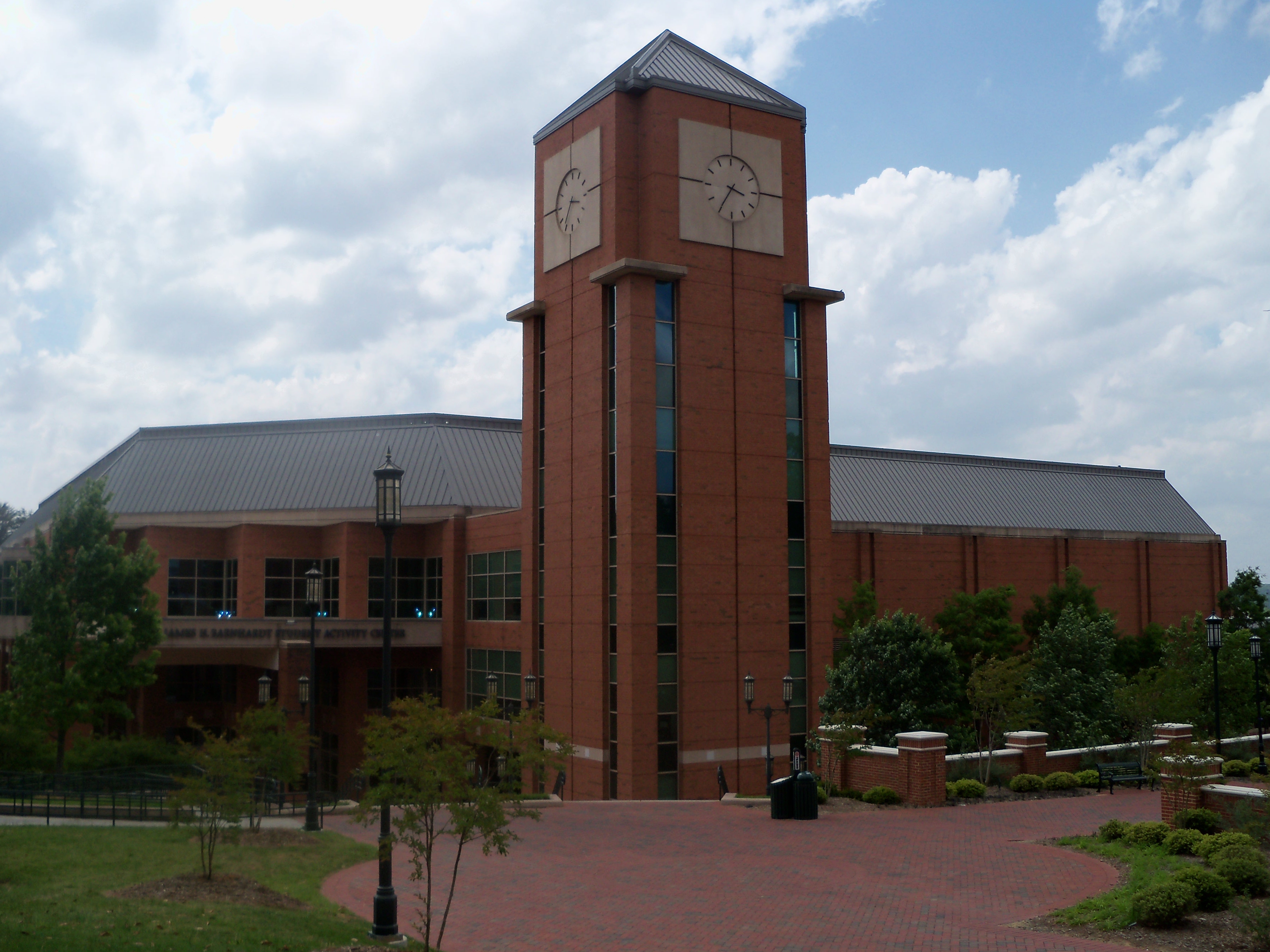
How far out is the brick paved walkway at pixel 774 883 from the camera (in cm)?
1489

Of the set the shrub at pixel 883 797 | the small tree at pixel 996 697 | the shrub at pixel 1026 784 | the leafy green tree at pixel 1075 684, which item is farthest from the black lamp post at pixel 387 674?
the leafy green tree at pixel 1075 684

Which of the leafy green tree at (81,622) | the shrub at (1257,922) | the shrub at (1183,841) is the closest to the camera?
the shrub at (1257,922)

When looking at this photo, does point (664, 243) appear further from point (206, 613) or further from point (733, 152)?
point (206, 613)

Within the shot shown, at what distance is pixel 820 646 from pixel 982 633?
10.5m

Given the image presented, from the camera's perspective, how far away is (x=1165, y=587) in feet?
198

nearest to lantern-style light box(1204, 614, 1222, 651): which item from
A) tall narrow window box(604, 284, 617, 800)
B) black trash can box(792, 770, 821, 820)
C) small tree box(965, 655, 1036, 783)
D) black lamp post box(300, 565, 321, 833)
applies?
small tree box(965, 655, 1036, 783)

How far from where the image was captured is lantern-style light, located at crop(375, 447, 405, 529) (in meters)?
16.8

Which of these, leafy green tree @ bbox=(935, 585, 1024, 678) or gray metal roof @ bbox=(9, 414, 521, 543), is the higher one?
gray metal roof @ bbox=(9, 414, 521, 543)

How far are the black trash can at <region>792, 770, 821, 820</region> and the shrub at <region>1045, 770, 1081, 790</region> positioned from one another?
24.3 feet

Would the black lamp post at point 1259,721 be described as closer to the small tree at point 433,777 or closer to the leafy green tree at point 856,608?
the leafy green tree at point 856,608

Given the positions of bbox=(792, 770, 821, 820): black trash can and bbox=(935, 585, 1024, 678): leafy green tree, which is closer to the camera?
bbox=(792, 770, 821, 820): black trash can

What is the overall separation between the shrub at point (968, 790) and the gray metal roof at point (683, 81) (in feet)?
83.6

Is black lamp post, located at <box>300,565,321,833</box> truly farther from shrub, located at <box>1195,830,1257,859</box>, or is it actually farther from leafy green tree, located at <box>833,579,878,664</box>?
leafy green tree, located at <box>833,579,878,664</box>

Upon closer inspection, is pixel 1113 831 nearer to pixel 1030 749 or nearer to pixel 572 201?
pixel 1030 749
